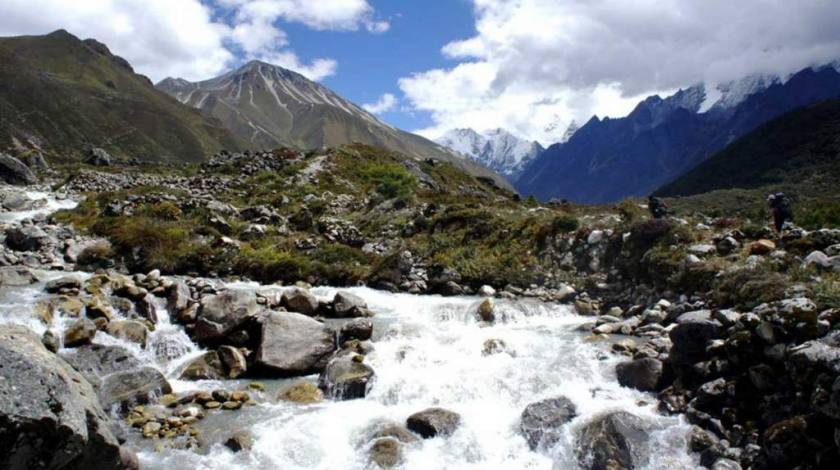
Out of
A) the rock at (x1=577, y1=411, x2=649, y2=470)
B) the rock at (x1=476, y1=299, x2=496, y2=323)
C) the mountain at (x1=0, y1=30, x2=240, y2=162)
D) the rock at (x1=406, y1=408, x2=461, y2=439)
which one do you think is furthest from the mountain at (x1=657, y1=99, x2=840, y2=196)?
the mountain at (x1=0, y1=30, x2=240, y2=162)

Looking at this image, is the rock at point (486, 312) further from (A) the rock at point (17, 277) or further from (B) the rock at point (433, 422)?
(A) the rock at point (17, 277)

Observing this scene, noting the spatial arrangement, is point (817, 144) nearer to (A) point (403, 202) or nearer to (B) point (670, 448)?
(A) point (403, 202)

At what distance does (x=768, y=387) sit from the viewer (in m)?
11.4

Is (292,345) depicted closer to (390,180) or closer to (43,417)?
(43,417)

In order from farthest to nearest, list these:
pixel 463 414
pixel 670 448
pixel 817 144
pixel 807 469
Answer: pixel 817 144 → pixel 463 414 → pixel 670 448 → pixel 807 469

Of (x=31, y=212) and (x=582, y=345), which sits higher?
(x=31, y=212)

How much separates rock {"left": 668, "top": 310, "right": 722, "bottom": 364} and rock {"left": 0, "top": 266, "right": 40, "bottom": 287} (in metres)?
22.0

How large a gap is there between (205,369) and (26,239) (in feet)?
57.3

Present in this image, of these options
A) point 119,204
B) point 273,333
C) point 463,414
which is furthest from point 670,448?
point 119,204

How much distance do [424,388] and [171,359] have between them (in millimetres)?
8115

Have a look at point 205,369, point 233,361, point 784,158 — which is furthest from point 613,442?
point 784,158

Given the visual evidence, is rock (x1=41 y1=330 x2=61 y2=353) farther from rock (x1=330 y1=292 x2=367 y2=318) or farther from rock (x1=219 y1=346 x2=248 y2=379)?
rock (x1=330 y1=292 x2=367 y2=318)

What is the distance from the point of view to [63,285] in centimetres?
1916

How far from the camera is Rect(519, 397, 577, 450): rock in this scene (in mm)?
12070
